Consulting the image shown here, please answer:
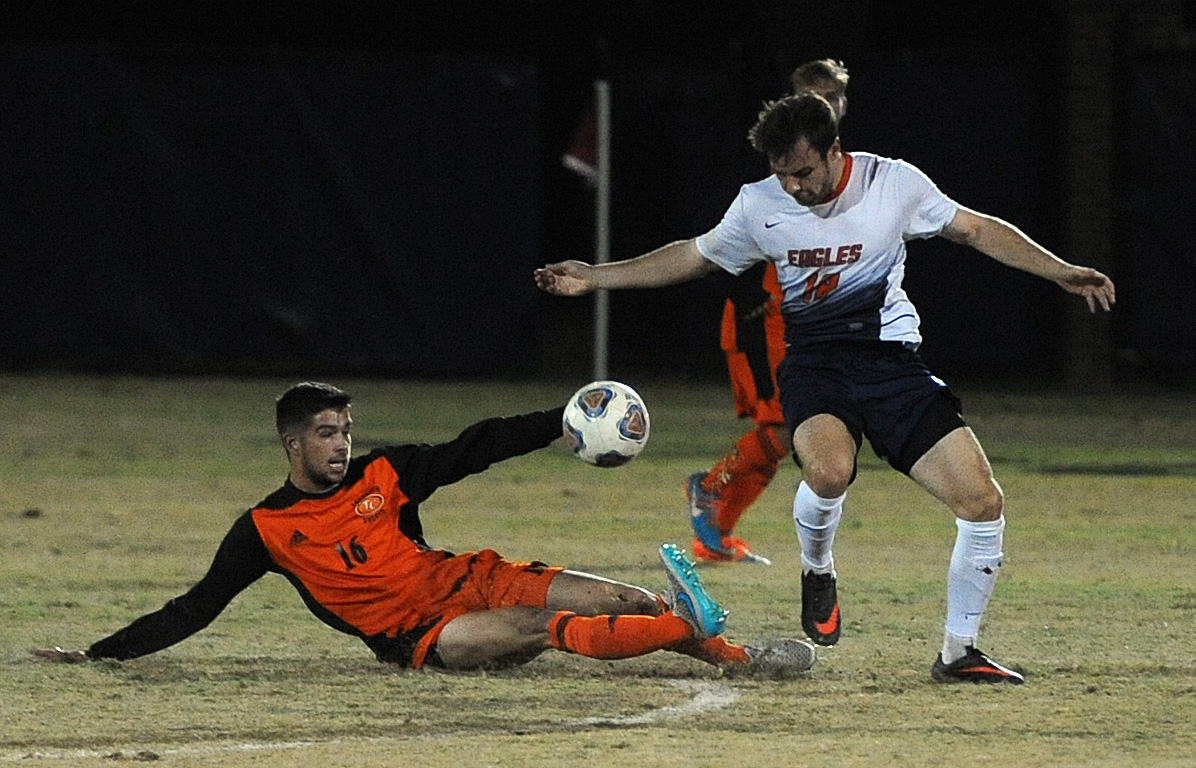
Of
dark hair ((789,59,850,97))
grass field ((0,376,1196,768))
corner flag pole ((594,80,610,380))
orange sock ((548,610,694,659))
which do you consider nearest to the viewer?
grass field ((0,376,1196,768))

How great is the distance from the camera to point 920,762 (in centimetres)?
578

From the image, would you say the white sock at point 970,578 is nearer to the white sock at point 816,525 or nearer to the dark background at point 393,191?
the white sock at point 816,525

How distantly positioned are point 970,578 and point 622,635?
1.08 meters

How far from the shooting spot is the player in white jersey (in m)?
6.92

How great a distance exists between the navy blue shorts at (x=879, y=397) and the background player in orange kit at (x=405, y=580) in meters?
0.68

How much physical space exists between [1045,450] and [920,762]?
866 centimetres

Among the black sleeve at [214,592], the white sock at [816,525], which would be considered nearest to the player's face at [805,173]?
the white sock at [816,525]

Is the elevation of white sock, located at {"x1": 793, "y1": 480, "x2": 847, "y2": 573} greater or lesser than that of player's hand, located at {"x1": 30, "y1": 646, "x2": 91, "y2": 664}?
greater

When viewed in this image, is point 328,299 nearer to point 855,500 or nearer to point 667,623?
point 855,500

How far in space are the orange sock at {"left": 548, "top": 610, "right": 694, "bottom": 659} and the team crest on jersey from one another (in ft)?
2.38

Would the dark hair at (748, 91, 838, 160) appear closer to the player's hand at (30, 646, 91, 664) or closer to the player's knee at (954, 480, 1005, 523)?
the player's knee at (954, 480, 1005, 523)

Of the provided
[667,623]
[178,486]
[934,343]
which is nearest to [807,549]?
[667,623]

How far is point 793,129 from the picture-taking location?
22.5 ft

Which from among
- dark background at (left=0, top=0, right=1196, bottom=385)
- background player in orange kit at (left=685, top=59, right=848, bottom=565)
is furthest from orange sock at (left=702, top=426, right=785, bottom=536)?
dark background at (left=0, top=0, right=1196, bottom=385)
